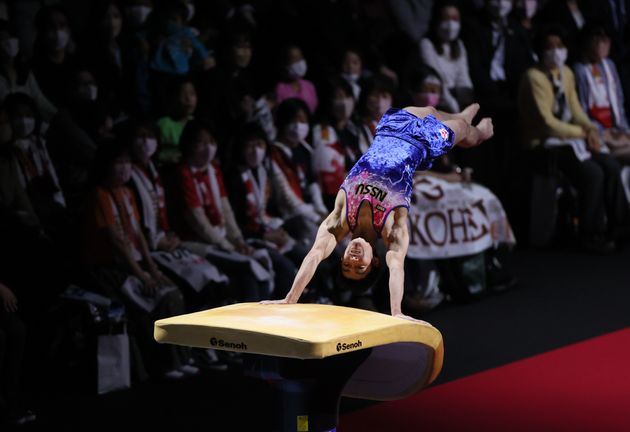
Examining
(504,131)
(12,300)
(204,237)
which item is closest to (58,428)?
(12,300)

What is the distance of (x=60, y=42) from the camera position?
263 inches

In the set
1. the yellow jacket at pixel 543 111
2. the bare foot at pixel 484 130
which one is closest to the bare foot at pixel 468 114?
the bare foot at pixel 484 130

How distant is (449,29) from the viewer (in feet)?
28.3

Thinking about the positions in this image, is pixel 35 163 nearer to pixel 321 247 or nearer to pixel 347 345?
pixel 321 247

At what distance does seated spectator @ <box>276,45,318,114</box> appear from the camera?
7.52 m

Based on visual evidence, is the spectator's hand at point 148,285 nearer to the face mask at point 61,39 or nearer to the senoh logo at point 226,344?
the face mask at point 61,39

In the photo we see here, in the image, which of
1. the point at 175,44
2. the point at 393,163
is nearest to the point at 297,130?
the point at 175,44

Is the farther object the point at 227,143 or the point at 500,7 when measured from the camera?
the point at 500,7

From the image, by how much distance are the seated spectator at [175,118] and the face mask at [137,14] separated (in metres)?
0.71

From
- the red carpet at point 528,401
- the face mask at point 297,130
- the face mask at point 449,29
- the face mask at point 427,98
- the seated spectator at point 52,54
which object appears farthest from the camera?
the face mask at point 449,29

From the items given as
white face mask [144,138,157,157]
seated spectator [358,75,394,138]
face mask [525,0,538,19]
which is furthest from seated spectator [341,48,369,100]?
face mask [525,0,538,19]

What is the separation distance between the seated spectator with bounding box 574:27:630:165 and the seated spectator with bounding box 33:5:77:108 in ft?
14.5

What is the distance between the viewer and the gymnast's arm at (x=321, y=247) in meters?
4.69

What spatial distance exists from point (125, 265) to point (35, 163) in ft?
2.51
